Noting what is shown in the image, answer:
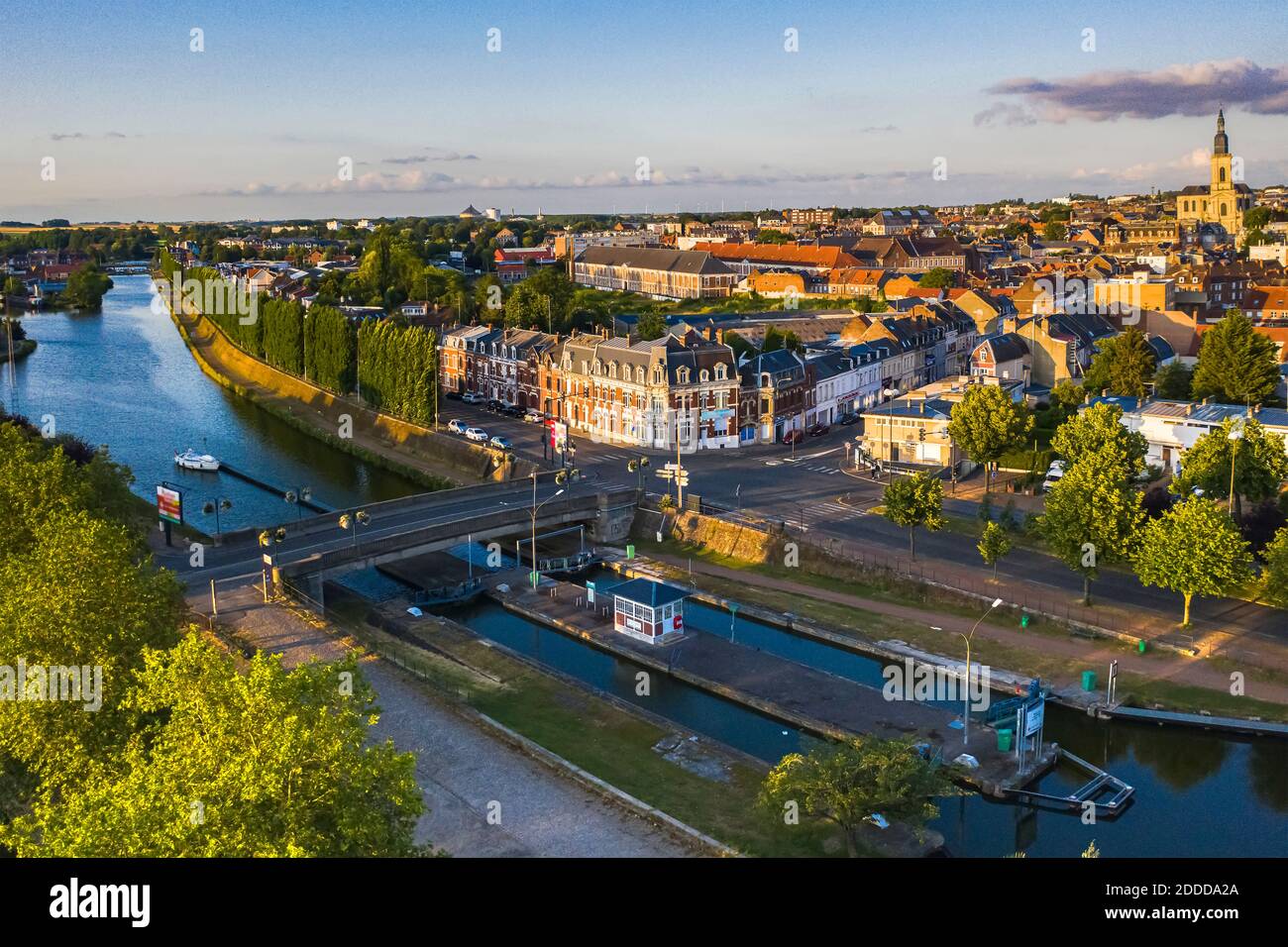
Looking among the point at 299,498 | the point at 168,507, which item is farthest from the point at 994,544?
the point at 299,498

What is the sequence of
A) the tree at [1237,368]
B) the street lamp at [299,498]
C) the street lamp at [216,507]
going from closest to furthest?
1. the street lamp at [216,507]
2. the street lamp at [299,498]
3. the tree at [1237,368]

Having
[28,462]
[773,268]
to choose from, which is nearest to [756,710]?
[28,462]

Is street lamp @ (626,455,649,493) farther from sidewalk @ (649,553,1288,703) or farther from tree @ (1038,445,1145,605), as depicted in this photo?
tree @ (1038,445,1145,605)

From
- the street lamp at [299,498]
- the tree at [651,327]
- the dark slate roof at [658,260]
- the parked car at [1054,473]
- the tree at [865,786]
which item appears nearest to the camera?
the tree at [865,786]

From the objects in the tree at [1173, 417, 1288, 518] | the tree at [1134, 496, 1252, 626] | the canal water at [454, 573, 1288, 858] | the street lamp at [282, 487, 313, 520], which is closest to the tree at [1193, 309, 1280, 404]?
the tree at [1173, 417, 1288, 518]

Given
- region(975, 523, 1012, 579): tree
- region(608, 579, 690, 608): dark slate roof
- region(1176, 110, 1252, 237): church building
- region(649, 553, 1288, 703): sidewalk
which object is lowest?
region(649, 553, 1288, 703): sidewalk

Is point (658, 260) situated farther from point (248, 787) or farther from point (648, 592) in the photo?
point (248, 787)

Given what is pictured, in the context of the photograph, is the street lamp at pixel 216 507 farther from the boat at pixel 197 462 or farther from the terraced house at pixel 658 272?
the terraced house at pixel 658 272

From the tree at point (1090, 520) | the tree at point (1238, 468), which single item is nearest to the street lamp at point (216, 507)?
the tree at point (1090, 520)
